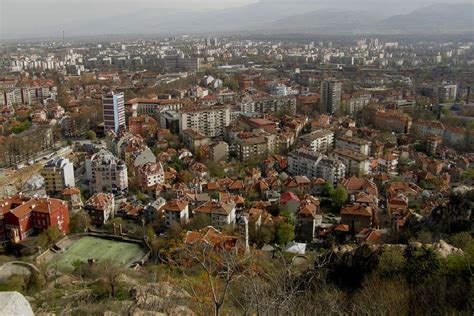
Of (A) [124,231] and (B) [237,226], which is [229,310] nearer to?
(B) [237,226]

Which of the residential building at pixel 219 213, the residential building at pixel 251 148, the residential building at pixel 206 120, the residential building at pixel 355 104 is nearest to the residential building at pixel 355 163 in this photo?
the residential building at pixel 251 148

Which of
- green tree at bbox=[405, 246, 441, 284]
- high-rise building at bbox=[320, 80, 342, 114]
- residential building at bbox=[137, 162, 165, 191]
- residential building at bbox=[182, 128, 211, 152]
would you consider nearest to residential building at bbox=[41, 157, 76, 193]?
residential building at bbox=[137, 162, 165, 191]

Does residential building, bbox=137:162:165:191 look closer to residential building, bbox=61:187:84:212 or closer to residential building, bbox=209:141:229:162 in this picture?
residential building, bbox=61:187:84:212

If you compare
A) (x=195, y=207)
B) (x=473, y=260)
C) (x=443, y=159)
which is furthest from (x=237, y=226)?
(x=443, y=159)

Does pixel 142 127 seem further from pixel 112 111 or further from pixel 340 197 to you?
pixel 340 197

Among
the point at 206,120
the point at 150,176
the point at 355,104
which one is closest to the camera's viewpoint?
the point at 150,176

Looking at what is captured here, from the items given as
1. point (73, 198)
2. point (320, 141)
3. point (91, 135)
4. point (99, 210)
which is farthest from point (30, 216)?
point (320, 141)
